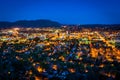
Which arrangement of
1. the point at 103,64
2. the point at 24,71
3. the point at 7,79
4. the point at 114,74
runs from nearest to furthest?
1. the point at 7,79
2. the point at 114,74
3. the point at 24,71
4. the point at 103,64

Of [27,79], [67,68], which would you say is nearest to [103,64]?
[67,68]

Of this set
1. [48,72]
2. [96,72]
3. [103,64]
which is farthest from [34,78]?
[103,64]

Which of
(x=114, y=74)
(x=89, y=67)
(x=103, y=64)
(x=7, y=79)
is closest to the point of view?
(x=7, y=79)

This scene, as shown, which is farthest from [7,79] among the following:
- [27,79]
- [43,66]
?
[43,66]

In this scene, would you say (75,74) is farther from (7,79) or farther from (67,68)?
(7,79)

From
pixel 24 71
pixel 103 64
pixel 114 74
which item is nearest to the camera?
pixel 114 74

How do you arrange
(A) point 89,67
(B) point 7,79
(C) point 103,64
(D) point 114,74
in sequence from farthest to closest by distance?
(C) point 103,64
(A) point 89,67
(D) point 114,74
(B) point 7,79

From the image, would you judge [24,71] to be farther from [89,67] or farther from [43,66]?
[89,67]

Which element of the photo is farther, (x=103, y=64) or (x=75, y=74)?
(x=103, y=64)

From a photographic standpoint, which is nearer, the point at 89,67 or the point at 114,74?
the point at 114,74

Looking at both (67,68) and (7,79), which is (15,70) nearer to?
(7,79)
